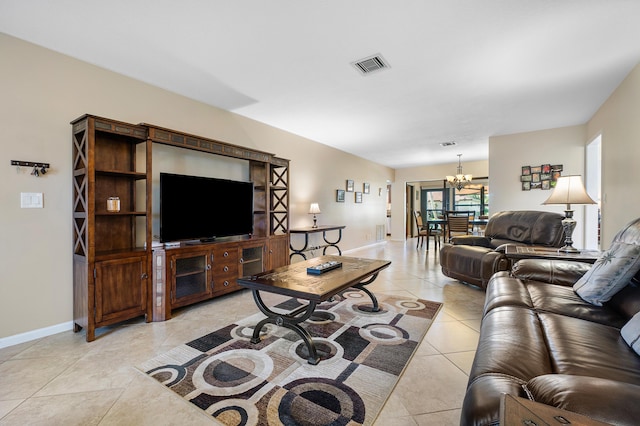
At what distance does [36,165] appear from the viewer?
7.96ft

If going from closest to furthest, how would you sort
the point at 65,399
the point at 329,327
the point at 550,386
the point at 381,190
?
the point at 550,386, the point at 65,399, the point at 329,327, the point at 381,190

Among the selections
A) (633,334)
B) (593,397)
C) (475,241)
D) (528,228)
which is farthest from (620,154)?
(593,397)

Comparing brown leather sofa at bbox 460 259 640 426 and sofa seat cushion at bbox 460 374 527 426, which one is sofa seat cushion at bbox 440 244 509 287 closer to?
brown leather sofa at bbox 460 259 640 426

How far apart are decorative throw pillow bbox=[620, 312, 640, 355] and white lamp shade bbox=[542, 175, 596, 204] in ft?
6.16

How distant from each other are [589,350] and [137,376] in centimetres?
244

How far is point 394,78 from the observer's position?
3068mm

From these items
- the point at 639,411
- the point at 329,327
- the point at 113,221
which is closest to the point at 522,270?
the point at 329,327

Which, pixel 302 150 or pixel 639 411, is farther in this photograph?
pixel 302 150

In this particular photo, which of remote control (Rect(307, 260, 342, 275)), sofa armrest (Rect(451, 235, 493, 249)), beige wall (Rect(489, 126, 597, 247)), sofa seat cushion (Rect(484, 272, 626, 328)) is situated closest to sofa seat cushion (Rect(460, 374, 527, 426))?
sofa seat cushion (Rect(484, 272, 626, 328))

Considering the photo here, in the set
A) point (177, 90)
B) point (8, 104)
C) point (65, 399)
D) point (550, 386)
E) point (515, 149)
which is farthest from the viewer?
point (515, 149)

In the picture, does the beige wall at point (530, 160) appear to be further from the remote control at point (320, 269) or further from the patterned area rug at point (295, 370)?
the remote control at point (320, 269)

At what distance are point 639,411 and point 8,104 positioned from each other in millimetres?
3901

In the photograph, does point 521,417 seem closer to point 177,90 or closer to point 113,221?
point 113,221

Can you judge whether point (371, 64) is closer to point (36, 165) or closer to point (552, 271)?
point (552, 271)
